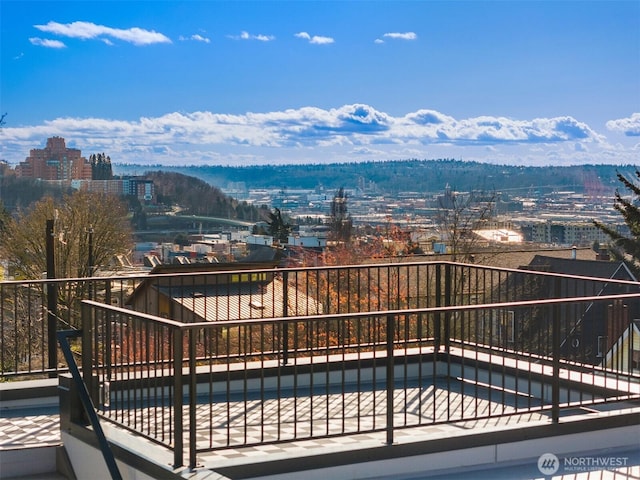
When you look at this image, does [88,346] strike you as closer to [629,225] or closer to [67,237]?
[67,237]

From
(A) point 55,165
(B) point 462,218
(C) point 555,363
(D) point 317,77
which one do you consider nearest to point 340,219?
(B) point 462,218

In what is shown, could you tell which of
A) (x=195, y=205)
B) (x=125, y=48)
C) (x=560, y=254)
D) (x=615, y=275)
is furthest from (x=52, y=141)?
(x=615, y=275)

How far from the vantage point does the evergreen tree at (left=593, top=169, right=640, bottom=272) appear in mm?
32875

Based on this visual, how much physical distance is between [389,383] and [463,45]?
6221 centimetres

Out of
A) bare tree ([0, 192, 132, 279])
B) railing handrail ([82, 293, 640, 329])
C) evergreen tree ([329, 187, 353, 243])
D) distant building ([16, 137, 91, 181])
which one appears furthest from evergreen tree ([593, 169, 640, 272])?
railing handrail ([82, 293, 640, 329])

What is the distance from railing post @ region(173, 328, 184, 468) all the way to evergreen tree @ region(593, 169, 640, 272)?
30.6 metres

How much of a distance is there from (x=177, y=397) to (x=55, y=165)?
38468 millimetres

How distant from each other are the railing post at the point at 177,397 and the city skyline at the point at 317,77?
50841 millimetres

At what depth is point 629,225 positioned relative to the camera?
33500 mm

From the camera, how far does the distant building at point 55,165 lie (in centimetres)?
3753

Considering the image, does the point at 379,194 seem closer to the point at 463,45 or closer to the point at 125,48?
the point at 463,45

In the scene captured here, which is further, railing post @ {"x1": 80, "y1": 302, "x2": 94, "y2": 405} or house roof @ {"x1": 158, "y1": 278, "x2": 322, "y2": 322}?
house roof @ {"x1": 158, "y1": 278, "x2": 322, "y2": 322}

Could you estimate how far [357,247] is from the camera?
3709 centimetres

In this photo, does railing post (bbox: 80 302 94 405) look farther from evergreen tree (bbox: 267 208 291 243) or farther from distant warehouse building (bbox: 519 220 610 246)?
evergreen tree (bbox: 267 208 291 243)
